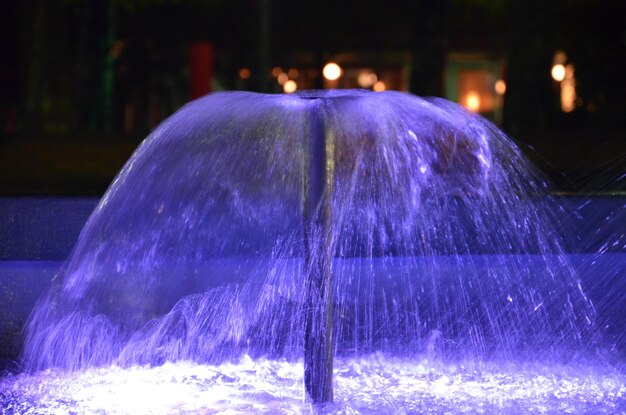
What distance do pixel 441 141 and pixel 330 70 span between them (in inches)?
1048

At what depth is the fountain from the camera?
490cm

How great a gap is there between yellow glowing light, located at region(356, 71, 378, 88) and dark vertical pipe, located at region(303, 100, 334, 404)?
31423 millimetres

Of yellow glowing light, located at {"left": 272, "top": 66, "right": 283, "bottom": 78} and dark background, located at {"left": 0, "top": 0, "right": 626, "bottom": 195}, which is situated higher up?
dark background, located at {"left": 0, "top": 0, "right": 626, "bottom": 195}

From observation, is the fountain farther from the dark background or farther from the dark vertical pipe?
the dark background

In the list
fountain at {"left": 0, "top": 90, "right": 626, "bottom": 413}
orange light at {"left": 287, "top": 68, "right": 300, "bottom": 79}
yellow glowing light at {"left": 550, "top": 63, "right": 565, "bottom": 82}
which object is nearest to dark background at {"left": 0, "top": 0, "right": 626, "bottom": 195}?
orange light at {"left": 287, "top": 68, "right": 300, "bottom": 79}

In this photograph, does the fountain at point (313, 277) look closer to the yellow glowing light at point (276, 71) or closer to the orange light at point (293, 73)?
the yellow glowing light at point (276, 71)

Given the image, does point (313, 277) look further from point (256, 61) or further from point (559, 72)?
point (559, 72)

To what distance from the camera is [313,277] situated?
469 cm

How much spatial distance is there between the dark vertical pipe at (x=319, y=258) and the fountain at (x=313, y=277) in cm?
4

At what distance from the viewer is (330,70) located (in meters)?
31.8

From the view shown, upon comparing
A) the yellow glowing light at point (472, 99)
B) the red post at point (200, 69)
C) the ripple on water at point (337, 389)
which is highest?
the red post at point (200, 69)

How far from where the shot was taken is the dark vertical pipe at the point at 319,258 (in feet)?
15.1

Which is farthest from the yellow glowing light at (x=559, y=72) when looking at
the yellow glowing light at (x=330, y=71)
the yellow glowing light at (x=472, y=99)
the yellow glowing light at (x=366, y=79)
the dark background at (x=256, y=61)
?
the yellow glowing light at (x=366, y=79)

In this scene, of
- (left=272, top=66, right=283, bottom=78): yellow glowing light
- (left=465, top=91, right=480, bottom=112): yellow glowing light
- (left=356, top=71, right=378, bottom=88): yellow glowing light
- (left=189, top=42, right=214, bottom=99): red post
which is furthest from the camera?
(left=465, top=91, right=480, bottom=112): yellow glowing light
